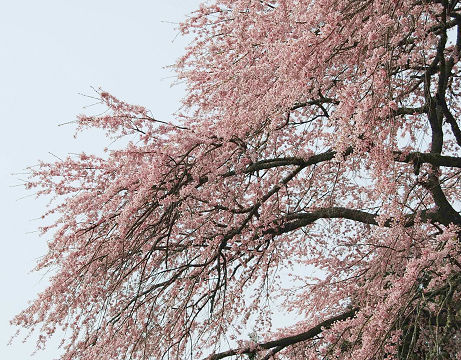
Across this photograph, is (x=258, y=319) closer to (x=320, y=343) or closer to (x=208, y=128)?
(x=320, y=343)

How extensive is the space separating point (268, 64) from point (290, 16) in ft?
1.20

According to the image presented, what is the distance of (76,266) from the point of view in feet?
13.1

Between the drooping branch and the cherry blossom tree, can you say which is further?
the drooping branch

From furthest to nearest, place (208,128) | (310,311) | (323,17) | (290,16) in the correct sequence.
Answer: (310,311) < (208,128) < (290,16) < (323,17)

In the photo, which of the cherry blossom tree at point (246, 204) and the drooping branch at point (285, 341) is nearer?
the cherry blossom tree at point (246, 204)

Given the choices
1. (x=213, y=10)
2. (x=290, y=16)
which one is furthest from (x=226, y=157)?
(x=213, y=10)

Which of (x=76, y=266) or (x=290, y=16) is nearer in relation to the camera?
(x=290, y=16)

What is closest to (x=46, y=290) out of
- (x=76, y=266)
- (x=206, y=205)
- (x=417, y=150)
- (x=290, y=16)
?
(x=76, y=266)

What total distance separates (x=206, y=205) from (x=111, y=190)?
892 mm

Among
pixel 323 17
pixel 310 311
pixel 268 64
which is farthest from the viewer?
pixel 310 311

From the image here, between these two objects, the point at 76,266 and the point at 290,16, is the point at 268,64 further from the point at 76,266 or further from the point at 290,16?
the point at 76,266

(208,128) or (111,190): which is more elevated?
(208,128)

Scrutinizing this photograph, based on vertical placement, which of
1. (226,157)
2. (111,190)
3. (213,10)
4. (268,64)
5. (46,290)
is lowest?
(46,290)

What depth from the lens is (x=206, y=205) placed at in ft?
14.8
